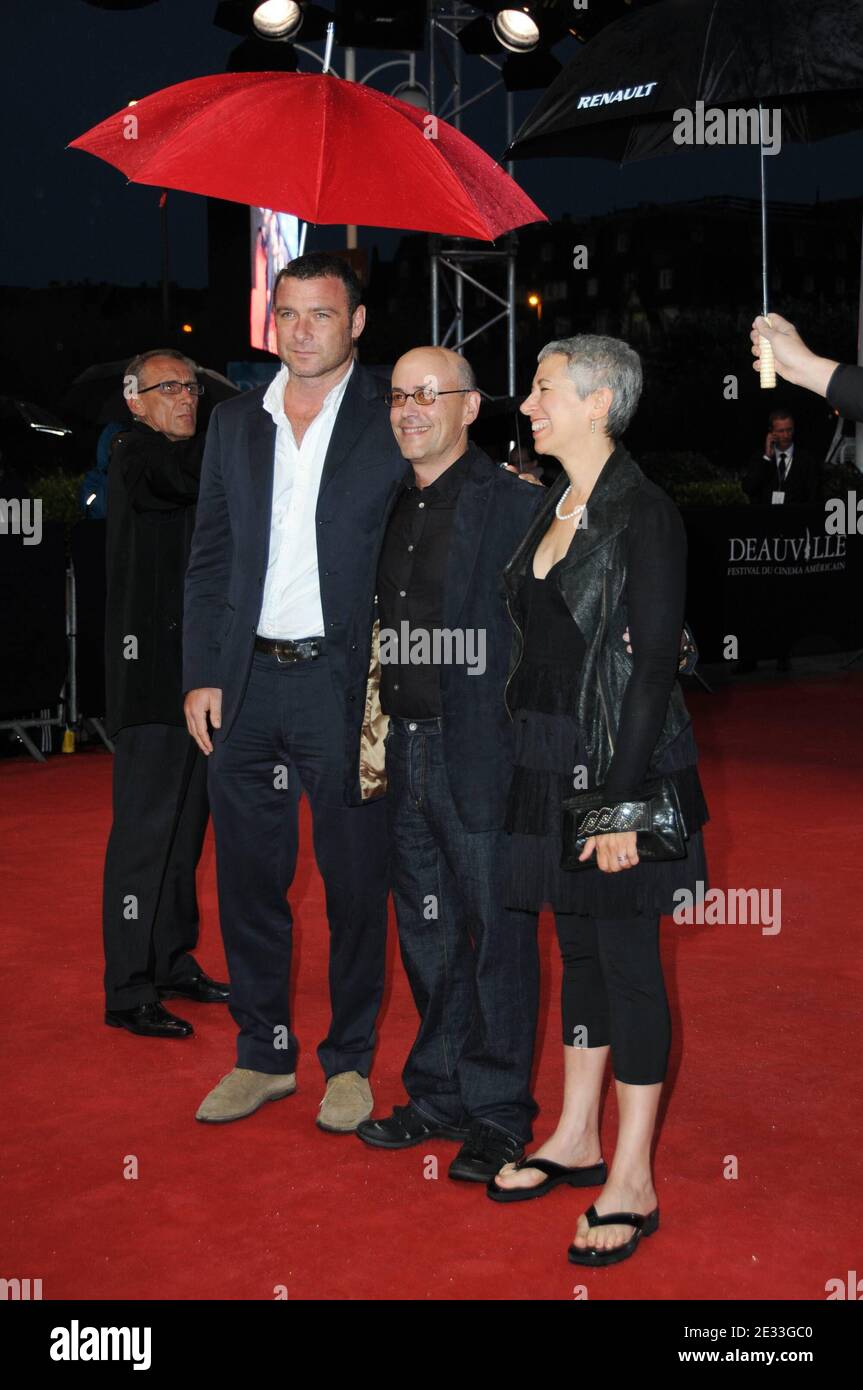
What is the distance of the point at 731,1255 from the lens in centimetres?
347

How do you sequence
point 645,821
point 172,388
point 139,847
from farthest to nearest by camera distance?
point 139,847 → point 172,388 → point 645,821

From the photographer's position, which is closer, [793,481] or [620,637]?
[620,637]

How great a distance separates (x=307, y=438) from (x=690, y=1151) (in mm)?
2125

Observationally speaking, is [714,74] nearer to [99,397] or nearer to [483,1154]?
[483,1154]

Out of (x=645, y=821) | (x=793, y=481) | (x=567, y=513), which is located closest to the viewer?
(x=645, y=821)

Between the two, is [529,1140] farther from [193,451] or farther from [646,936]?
[193,451]

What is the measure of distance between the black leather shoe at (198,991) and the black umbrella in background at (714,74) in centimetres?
312

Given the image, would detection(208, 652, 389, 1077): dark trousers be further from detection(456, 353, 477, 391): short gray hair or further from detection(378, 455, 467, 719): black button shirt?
detection(456, 353, 477, 391): short gray hair

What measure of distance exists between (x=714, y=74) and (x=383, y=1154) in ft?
12.8

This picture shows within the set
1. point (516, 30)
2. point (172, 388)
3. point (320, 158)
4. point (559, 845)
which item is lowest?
point (559, 845)

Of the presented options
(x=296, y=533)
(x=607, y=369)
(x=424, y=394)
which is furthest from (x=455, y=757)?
(x=607, y=369)

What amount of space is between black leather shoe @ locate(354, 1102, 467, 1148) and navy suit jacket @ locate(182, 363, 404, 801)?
0.86 meters

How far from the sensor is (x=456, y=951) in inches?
162

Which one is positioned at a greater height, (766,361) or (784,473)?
(784,473)
